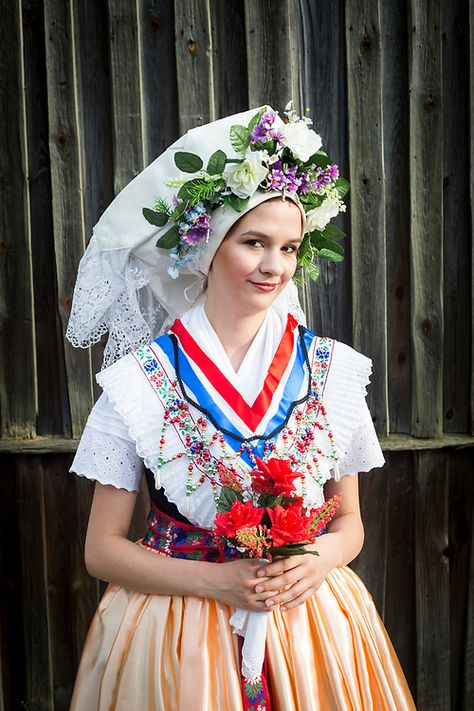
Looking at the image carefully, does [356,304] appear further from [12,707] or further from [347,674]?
[12,707]

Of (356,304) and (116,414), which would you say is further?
(356,304)

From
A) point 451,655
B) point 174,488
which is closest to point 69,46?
point 174,488

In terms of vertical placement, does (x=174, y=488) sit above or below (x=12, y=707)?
above

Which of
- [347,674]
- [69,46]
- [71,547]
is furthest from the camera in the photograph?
[71,547]

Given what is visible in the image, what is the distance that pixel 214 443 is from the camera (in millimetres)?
1779

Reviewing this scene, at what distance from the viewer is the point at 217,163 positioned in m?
1.79

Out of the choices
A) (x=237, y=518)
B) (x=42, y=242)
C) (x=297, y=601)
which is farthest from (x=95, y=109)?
(x=297, y=601)

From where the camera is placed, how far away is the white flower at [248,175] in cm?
174

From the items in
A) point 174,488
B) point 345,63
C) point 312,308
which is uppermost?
point 345,63

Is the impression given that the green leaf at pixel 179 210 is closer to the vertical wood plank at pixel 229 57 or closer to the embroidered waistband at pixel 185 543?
the embroidered waistband at pixel 185 543

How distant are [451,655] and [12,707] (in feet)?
5.50

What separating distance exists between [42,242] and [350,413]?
136cm

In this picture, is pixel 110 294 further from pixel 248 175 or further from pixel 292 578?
pixel 292 578

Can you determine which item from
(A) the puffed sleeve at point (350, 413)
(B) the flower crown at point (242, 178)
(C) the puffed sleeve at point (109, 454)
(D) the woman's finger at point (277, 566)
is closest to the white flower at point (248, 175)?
(B) the flower crown at point (242, 178)
